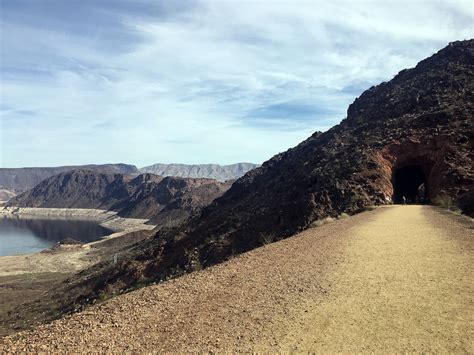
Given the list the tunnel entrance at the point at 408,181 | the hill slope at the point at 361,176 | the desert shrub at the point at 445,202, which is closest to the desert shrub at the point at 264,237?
the hill slope at the point at 361,176

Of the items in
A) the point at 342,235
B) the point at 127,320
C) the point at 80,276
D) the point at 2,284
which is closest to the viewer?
the point at 127,320

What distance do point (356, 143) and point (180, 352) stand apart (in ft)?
107

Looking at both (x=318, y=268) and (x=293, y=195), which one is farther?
(x=293, y=195)

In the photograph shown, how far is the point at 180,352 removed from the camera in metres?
7.18

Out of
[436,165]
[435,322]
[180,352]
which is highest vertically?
[436,165]

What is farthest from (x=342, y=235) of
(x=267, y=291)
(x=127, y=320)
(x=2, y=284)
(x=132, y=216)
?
(x=132, y=216)

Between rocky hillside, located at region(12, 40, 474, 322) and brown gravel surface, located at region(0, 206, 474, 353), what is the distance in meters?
11.8

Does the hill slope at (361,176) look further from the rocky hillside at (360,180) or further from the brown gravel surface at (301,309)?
the brown gravel surface at (301,309)

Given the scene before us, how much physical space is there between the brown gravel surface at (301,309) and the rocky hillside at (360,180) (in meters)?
11.8

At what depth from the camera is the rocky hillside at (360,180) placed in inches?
1090

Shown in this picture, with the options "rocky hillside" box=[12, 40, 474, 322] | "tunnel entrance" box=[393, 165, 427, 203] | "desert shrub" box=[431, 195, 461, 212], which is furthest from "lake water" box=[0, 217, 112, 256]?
"desert shrub" box=[431, 195, 461, 212]

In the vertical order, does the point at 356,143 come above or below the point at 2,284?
above

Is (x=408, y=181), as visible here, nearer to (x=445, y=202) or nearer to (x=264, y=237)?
(x=445, y=202)

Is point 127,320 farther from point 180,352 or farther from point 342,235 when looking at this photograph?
point 342,235
